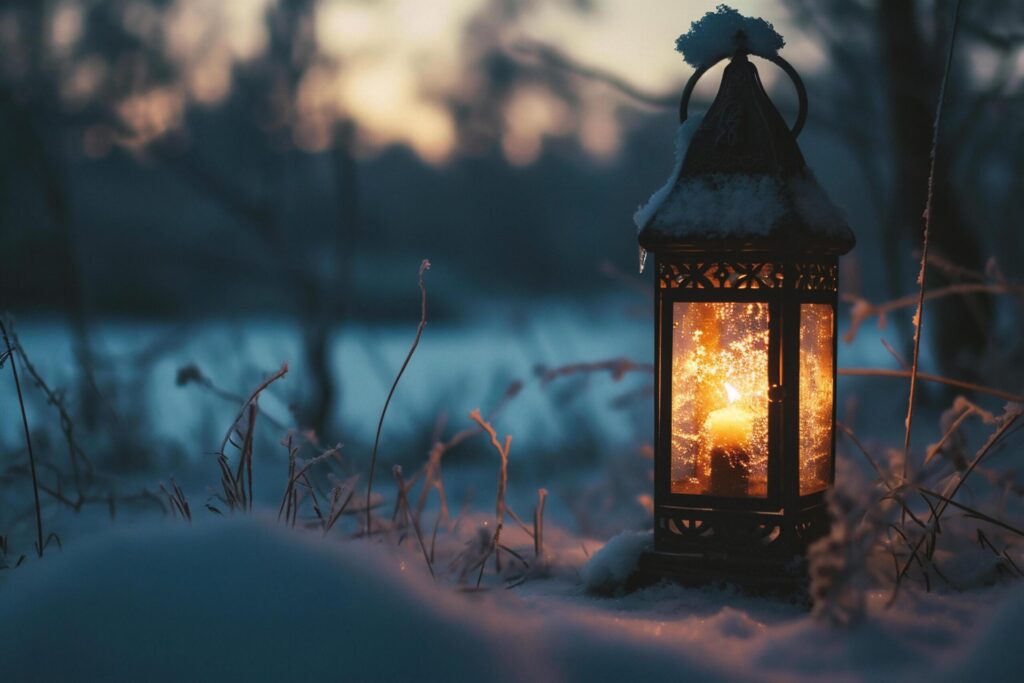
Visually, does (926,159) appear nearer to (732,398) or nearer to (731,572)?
(732,398)

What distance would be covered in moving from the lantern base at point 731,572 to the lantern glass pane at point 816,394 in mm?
183

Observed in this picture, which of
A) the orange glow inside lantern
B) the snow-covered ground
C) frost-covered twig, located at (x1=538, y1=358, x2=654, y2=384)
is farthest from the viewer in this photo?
frost-covered twig, located at (x1=538, y1=358, x2=654, y2=384)

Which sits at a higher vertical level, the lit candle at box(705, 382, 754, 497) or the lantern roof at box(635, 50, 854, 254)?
the lantern roof at box(635, 50, 854, 254)

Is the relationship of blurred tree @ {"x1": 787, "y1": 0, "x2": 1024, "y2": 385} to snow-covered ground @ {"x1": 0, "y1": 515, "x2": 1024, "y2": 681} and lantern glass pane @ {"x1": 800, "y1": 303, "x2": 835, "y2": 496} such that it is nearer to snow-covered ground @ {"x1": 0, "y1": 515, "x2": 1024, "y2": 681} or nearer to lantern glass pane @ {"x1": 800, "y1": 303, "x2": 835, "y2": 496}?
lantern glass pane @ {"x1": 800, "y1": 303, "x2": 835, "y2": 496}

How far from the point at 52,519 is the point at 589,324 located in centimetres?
446

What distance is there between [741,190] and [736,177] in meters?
0.05

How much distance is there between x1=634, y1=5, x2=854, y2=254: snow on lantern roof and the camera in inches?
75.5

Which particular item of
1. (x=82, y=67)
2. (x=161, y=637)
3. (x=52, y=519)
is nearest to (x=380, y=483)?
(x=52, y=519)

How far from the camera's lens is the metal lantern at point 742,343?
76.5 inches

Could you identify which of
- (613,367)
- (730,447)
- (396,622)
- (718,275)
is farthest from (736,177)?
(396,622)

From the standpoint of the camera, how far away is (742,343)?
2.01 metres

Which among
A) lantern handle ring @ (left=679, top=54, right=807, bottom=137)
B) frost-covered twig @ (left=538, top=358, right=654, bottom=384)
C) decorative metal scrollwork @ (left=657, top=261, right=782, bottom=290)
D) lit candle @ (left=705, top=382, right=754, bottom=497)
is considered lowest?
lit candle @ (left=705, top=382, right=754, bottom=497)

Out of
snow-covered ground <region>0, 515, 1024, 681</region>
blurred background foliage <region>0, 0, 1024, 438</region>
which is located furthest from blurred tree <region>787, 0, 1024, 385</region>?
snow-covered ground <region>0, 515, 1024, 681</region>

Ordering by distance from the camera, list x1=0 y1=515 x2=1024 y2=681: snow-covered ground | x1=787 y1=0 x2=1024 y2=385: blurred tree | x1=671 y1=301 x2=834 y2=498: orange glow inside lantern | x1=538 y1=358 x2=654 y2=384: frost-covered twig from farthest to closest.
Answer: x1=787 y1=0 x2=1024 y2=385: blurred tree → x1=538 y1=358 x2=654 y2=384: frost-covered twig → x1=671 y1=301 x2=834 y2=498: orange glow inside lantern → x1=0 y1=515 x2=1024 y2=681: snow-covered ground
